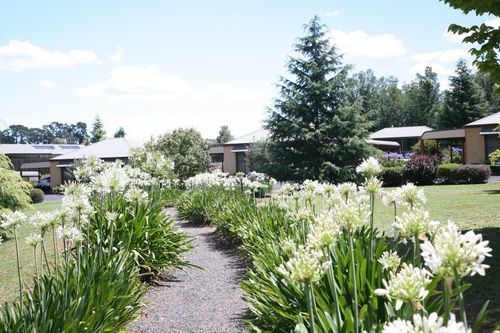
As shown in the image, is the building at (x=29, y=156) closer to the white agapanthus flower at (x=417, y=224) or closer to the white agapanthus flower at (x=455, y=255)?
the white agapanthus flower at (x=417, y=224)

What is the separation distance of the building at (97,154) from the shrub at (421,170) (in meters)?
24.6

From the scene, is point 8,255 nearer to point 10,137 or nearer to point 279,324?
point 279,324

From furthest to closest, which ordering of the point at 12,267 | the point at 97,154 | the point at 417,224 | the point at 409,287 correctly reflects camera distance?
the point at 97,154 < the point at 12,267 < the point at 417,224 < the point at 409,287

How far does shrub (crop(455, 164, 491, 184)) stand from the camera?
24.5 metres

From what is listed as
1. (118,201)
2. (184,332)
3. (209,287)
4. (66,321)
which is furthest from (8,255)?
(66,321)

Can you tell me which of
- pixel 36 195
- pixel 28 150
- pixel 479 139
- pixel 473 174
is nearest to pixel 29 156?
pixel 28 150

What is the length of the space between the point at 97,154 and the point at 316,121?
26.2 m

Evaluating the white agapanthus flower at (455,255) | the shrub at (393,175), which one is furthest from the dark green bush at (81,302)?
the shrub at (393,175)

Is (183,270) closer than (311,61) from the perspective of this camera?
Yes

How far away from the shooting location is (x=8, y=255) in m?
11.3

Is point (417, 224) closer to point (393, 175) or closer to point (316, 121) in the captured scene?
point (316, 121)

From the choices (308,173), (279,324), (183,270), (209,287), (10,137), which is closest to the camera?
(279,324)

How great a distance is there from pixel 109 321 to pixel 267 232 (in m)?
3.18

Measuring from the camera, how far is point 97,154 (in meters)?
41.1
